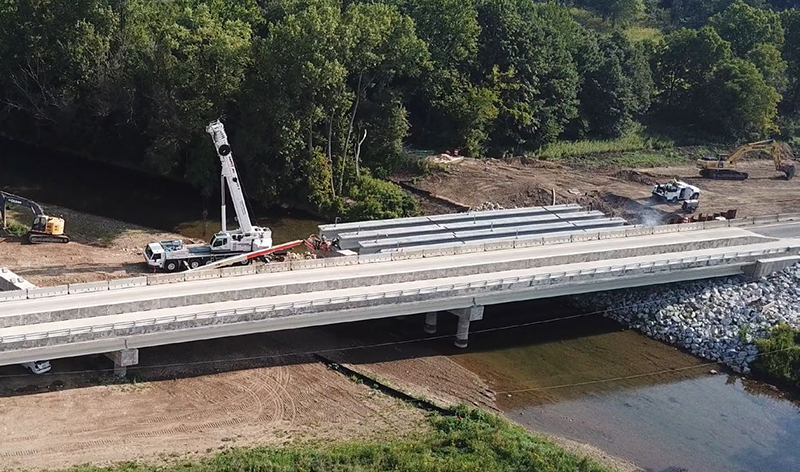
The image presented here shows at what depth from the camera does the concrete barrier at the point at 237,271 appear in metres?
36.2

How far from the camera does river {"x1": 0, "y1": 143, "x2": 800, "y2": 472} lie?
100ft

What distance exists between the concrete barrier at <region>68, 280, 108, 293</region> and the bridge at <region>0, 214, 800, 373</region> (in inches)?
1.7

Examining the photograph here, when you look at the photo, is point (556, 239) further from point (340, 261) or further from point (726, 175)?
point (726, 175)

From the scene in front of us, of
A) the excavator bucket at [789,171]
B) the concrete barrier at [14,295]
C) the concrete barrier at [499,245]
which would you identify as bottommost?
the concrete barrier at [14,295]

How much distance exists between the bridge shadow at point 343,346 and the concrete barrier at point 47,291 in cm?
308

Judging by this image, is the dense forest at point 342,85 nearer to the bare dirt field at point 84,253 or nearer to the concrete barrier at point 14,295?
the bare dirt field at point 84,253

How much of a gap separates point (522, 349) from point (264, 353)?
467 inches

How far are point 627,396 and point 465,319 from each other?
25.2 ft

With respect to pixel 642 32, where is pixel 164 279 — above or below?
below

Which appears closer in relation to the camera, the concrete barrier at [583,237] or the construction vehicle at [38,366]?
the construction vehicle at [38,366]

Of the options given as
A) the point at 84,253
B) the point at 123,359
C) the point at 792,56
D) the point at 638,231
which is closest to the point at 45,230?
the point at 84,253

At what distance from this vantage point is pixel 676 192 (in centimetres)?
5578

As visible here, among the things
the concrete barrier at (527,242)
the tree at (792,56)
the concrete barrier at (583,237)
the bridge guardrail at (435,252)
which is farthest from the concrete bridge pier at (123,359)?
the tree at (792,56)

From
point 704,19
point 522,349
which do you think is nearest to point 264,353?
point 522,349
